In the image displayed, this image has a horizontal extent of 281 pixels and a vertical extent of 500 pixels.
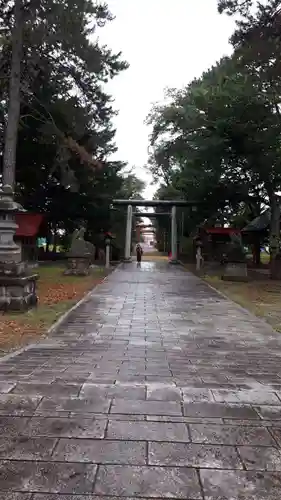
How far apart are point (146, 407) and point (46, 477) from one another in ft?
4.14

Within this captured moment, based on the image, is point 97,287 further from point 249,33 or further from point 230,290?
point 249,33

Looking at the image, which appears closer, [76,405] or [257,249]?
[76,405]

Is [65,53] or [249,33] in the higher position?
[65,53]

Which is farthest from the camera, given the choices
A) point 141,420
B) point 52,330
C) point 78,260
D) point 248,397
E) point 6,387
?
point 78,260

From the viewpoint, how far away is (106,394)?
150 inches

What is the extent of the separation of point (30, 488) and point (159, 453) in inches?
31.5

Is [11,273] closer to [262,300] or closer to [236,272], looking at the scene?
[262,300]

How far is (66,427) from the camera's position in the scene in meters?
3.07

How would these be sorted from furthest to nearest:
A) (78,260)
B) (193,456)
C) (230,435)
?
(78,260) → (230,435) → (193,456)

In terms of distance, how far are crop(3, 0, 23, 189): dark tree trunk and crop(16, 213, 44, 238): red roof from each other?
19.7 feet

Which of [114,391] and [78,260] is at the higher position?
[78,260]

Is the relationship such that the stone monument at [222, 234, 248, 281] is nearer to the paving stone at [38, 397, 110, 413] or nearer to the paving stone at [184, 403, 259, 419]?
the paving stone at [184, 403, 259, 419]

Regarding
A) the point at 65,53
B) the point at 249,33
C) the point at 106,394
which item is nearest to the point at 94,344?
the point at 106,394

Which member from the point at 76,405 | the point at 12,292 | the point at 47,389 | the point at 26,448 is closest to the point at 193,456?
the point at 26,448
